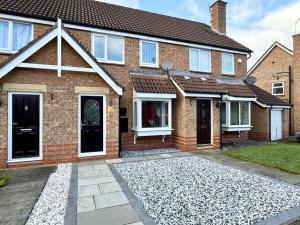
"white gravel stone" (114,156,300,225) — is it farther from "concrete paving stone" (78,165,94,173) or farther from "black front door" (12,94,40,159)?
"black front door" (12,94,40,159)

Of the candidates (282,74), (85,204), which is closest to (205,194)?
(85,204)

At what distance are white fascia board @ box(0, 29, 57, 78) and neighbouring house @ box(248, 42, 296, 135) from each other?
700 inches

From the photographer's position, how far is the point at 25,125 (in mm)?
7723

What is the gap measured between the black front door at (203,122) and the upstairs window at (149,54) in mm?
3457

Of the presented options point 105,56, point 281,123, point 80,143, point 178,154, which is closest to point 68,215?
point 80,143

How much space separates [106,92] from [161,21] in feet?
27.5

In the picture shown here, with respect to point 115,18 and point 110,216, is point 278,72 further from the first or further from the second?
point 110,216

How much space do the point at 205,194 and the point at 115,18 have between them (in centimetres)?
1080

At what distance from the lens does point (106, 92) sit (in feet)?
28.9

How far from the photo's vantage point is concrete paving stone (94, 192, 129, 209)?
15.2 feet

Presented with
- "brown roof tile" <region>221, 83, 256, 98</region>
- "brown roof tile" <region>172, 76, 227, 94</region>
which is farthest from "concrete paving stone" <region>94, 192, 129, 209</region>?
"brown roof tile" <region>221, 83, 256, 98</region>

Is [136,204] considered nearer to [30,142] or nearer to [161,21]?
[30,142]

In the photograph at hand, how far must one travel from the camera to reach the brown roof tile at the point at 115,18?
9.79 meters

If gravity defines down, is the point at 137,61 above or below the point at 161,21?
below
